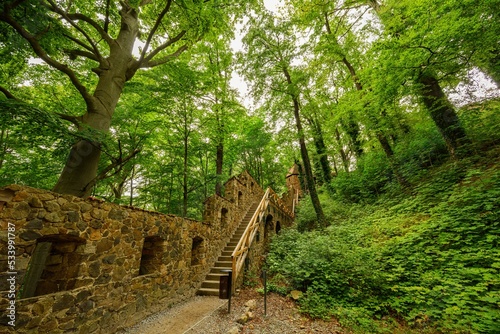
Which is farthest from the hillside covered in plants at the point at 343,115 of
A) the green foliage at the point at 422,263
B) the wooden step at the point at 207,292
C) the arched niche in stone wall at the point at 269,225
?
the wooden step at the point at 207,292

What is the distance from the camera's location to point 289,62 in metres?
9.74

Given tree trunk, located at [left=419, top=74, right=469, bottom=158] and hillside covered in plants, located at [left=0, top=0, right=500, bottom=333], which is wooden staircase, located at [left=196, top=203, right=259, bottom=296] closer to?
hillside covered in plants, located at [left=0, top=0, right=500, bottom=333]

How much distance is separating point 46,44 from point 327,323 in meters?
8.13

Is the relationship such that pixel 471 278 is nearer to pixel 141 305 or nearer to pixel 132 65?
pixel 141 305

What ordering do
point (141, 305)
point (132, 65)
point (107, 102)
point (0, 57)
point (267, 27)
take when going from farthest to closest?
point (267, 27), point (132, 65), point (107, 102), point (141, 305), point (0, 57)

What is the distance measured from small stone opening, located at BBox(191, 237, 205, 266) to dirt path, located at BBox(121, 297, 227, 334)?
3.24 feet

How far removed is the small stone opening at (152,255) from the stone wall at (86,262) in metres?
0.02

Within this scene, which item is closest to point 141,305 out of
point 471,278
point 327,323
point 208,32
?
point 327,323

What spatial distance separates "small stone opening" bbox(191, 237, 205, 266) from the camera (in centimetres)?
586

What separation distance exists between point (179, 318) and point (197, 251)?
200cm

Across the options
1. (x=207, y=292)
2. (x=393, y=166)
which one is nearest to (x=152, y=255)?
(x=207, y=292)

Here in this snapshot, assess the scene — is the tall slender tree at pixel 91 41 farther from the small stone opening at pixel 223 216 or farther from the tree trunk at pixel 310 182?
the tree trunk at pixel 310 182

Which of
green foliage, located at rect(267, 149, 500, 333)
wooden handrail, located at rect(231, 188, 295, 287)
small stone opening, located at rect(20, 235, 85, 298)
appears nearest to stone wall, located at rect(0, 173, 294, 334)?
small stone opening, located at rect(20, 235, 85, 298)

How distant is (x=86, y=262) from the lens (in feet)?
9.98
